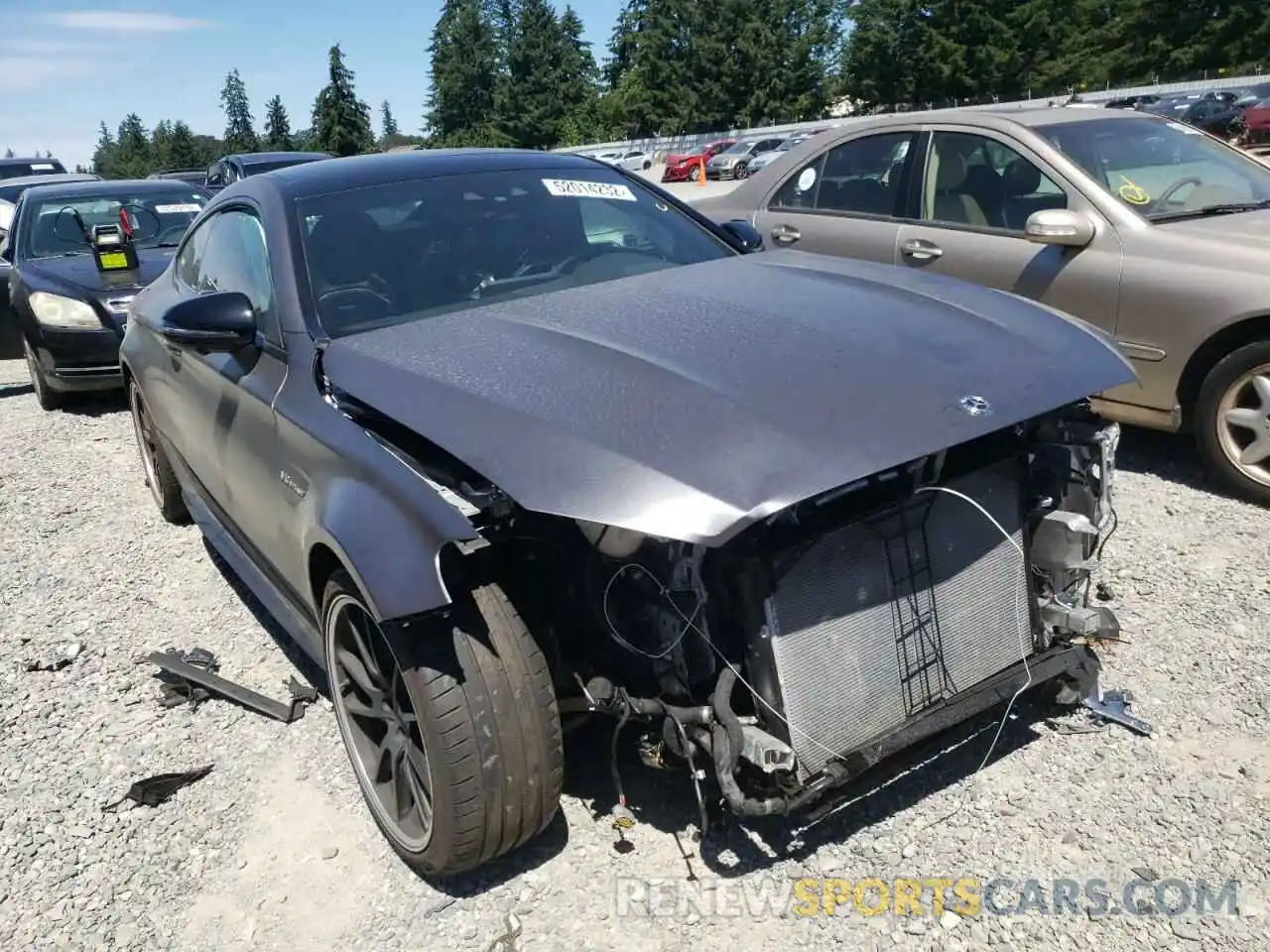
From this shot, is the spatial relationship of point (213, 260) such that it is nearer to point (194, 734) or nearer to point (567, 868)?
point (194, 734)

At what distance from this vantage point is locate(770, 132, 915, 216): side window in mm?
5602

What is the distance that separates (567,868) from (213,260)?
2.68 metres

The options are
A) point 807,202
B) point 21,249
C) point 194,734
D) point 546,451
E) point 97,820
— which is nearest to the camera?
point 546,451

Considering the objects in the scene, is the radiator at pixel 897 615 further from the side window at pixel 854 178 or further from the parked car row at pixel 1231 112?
the parked car row at pixel 1231 112

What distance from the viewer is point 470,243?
3303 millimetres

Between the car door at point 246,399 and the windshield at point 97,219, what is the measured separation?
5333 mm

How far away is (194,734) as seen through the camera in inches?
132

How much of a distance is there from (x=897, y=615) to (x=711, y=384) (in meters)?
0.71

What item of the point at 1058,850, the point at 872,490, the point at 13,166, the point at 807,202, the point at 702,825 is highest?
the point at 13,166

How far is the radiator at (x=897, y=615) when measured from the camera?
7.49 ft

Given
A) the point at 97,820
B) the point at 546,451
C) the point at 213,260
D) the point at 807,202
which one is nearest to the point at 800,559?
the point at 546,451

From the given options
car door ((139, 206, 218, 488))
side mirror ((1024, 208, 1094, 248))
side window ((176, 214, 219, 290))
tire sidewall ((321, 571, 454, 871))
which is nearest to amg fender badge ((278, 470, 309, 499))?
tire sidewall ((321, 571, 454, 871))

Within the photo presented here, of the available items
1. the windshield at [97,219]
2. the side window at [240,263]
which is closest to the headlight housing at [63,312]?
the windshield at [97,219]

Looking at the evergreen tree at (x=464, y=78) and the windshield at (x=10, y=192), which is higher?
the evergreen tree at (x=464, y=78)
